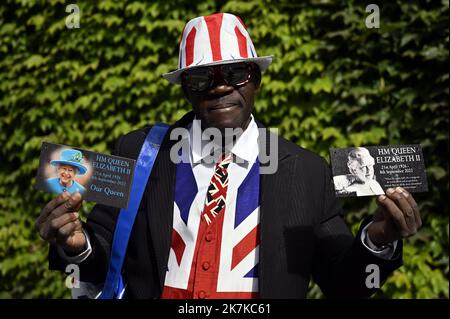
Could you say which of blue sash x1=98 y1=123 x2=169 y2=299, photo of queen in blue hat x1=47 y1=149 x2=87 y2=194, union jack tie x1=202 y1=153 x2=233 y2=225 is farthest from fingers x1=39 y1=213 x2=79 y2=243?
union jack tie x1=202 y1=153 x2=233 y2=225

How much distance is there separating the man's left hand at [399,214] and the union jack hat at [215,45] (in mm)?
795

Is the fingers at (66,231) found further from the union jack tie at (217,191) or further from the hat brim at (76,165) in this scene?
the union jack tie at (217,191)

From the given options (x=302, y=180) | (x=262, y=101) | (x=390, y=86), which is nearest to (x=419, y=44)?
(x=390, y=86)

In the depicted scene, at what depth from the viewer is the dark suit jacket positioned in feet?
8.24

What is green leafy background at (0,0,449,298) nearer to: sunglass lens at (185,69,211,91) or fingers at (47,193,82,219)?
sunglass lens at (185,69,211,91)

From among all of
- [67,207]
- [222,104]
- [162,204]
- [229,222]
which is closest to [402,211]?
[229,222]

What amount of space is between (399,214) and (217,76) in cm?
91

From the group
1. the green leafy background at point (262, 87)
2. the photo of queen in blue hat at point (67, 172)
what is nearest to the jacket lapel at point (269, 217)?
the photo of queen in blue hat at point (67, 172)

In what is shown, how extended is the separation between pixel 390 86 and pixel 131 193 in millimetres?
2547

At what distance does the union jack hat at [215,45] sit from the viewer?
8.64 feet

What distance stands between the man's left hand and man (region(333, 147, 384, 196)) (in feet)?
0.34

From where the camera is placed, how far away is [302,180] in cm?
268

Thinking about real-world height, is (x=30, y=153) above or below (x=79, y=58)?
below
